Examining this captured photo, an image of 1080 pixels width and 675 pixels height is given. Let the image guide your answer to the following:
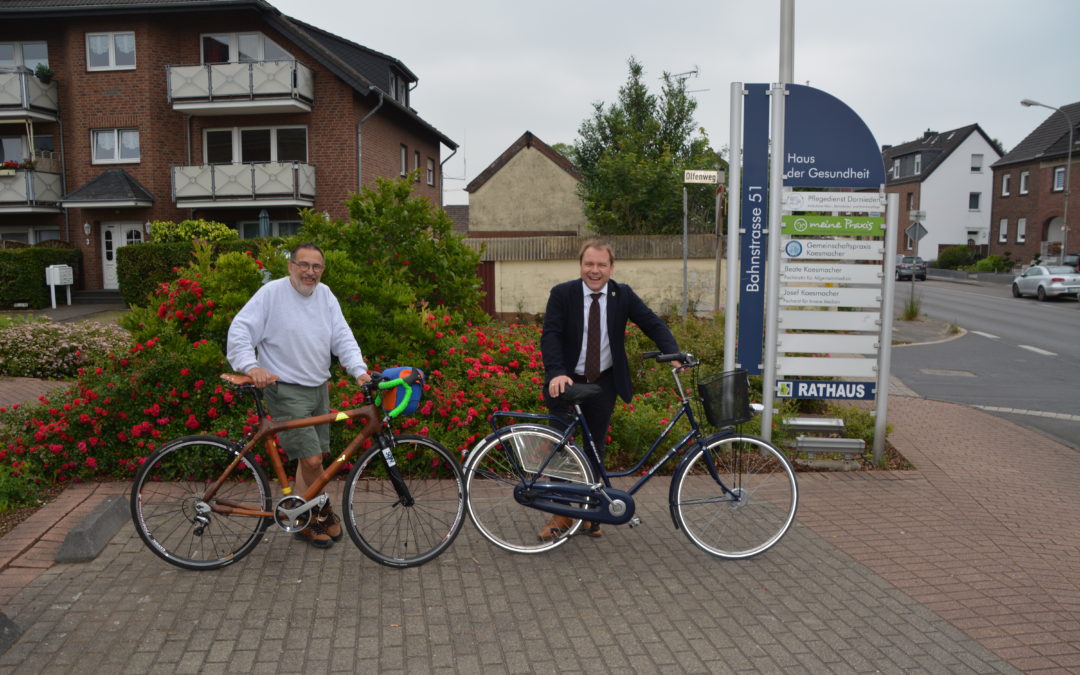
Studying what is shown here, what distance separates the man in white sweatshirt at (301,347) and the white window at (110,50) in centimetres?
2655

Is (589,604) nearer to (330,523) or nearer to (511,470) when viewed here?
(511,470)

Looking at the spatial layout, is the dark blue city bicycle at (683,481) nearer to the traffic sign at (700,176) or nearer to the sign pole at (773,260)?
the sign pole at (773,260)

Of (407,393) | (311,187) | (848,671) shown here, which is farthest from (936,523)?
(311,187)

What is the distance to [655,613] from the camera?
4047 millimetres

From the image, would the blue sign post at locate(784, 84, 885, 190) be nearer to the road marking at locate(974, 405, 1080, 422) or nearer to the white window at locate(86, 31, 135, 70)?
the road marking at locate(974, 405, 1080, 422)

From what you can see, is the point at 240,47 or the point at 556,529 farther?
the point at 240,47

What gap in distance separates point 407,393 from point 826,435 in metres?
4.29

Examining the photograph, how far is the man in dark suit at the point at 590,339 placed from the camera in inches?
190

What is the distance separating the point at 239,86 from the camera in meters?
26.3

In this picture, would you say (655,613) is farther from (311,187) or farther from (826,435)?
(311,187)

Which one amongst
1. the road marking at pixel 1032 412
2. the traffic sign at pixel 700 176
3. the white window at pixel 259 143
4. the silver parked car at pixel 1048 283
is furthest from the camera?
the silver parked car at pixel 1048 283

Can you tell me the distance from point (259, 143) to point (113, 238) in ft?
19.3

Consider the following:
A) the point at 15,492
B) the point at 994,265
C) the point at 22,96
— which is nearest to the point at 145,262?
the point at 22,96

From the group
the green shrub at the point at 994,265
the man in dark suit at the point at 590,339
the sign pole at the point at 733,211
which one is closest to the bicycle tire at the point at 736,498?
the man in dark suit at the point at 590,339
